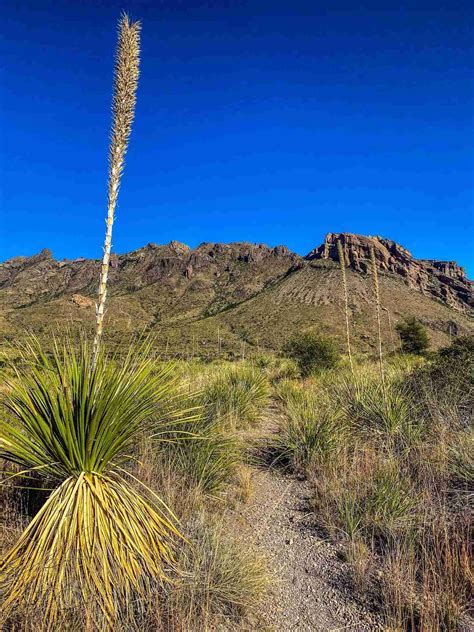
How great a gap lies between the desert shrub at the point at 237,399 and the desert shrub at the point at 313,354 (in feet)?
17.6

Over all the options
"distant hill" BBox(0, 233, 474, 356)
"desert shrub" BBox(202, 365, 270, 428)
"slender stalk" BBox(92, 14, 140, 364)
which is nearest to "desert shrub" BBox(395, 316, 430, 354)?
"distant hill" BBox(0, 233, 474, 356)

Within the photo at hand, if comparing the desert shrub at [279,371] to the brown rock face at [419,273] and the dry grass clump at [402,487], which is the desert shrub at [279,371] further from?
the brown rock face at [419,273]

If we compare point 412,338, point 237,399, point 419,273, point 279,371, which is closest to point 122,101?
point 237,399

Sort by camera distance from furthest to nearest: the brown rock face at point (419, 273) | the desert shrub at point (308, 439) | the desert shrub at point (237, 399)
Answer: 1. the brown rock face at point (419, 273)
2. the desert shrub at point (237, 399)
3. the desert shrub at point (308, 439)

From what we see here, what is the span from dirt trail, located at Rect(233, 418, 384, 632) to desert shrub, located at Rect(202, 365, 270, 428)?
1991 millimetres

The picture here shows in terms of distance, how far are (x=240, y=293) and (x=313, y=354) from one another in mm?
71938

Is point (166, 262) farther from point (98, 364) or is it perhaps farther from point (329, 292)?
point (98, 364)

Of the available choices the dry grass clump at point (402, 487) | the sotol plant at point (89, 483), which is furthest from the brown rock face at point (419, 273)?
the sotol plant at point (89, 483)

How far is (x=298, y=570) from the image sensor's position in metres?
3.02

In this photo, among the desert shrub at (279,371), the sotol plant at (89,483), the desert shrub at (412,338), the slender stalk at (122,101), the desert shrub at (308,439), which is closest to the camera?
the sotol plant at (89,483)

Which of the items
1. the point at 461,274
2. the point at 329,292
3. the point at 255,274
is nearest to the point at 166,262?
the point at 255,274

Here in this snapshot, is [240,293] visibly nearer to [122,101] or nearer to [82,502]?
[122,101]

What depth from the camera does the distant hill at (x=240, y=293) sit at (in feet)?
149

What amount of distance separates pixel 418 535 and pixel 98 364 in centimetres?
307
